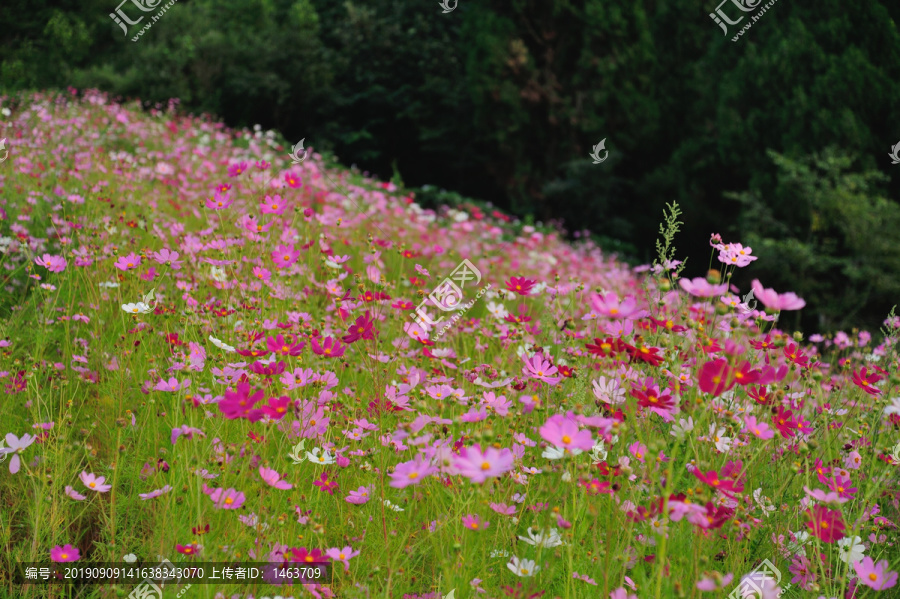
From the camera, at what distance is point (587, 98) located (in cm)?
995

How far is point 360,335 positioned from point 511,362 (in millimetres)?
910

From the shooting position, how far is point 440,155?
40.2 ft

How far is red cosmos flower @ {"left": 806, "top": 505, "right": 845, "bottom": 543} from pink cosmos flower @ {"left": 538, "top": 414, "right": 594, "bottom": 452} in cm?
48

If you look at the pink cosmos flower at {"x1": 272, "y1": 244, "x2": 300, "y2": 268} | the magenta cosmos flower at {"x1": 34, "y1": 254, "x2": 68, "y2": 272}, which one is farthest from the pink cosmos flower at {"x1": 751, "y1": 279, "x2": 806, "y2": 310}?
the magenta cosmos flower at {"x1": 34, "y1": 254, "x2": 68, "y2": 272}

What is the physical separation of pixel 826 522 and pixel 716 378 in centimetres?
44

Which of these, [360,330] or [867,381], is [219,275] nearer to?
[360,330]

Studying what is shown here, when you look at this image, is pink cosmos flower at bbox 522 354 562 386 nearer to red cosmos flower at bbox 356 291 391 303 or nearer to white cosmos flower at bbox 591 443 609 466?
white cosmos flower at bbox 591 443 609 466

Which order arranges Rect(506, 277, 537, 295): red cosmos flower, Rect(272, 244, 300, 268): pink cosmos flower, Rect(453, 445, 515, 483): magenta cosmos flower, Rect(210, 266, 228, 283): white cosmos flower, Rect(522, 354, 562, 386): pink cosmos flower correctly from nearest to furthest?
Rect(453, 445, 515, 483): magenta cosmos flower < Rect(522, 354, 562, 386): pink cosmos flower < Rect(506, 277, 537, 295): red cosmos flower < Rect(272, 244, 300, 268): pink cosmos flower < Rect(210, 266, 228, 283): white cosmos flower

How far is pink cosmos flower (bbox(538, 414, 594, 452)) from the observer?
936mm

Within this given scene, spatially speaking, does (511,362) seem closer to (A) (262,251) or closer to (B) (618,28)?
(A) (262,251)

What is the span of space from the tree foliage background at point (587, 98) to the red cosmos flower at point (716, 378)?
6.28 m

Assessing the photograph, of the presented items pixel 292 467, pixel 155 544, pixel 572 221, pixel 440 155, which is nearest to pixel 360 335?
pixel 292 467

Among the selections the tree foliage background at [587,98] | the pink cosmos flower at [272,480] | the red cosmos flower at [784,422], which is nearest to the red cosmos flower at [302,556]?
the pink cosmos flower at [272,480]

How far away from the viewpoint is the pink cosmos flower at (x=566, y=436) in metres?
0.94
